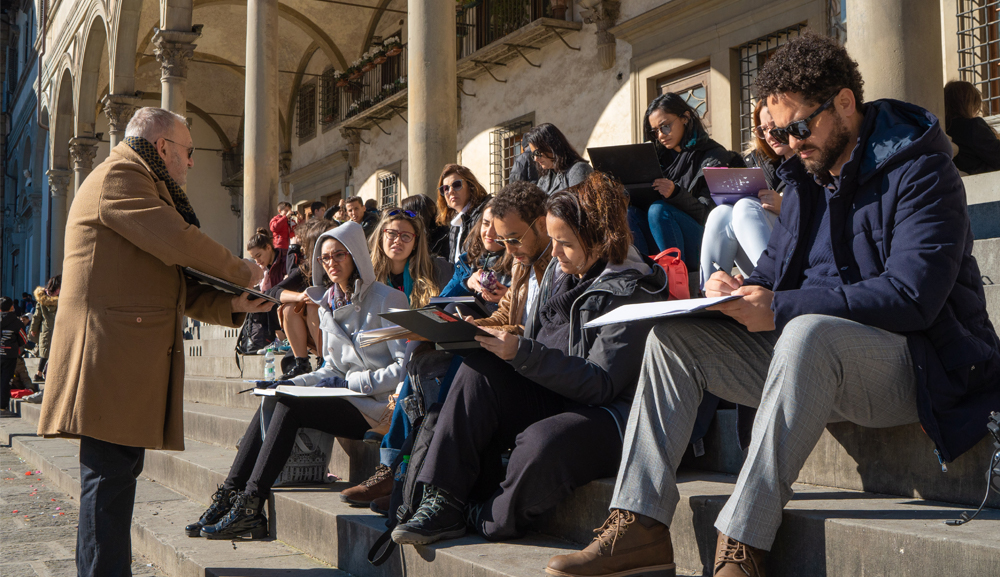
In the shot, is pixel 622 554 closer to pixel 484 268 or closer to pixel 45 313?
pixel 484 268

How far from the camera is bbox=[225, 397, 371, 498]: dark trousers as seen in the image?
14.2 feet

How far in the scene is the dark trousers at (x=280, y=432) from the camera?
4.32m

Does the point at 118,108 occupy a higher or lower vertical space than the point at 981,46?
higher

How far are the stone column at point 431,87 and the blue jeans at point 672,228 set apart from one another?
10.1 ft

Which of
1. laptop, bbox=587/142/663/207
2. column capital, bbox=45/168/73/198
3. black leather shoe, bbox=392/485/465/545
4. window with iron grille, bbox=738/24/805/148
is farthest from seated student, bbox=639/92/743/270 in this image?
column capital, bbox=45/168/73/198

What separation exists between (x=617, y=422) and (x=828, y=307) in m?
0.93

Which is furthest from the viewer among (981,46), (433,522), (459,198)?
(981,46)

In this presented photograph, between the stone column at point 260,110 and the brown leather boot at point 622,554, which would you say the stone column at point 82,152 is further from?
the brown leather boot at point 622,554

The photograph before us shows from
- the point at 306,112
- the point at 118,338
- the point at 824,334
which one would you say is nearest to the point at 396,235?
the point at 118,338

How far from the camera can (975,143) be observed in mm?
5105

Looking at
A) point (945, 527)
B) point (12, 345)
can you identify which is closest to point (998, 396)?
point (945, 527)

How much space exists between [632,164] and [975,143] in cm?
201

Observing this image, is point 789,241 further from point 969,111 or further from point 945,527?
point 969,111

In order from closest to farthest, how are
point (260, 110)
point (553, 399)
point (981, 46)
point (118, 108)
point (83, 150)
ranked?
point (553, 399)
point (981, 46)
point (260, 110)
point (118, 108)
point (83, 150)
